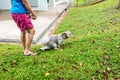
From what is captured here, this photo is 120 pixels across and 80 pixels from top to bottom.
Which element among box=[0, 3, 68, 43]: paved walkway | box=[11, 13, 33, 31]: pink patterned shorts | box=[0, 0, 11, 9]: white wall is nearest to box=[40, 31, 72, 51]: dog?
box=[11, 13, 33, 31]: pink patterned shorts

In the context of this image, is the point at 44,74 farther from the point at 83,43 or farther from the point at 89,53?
the point at 83,43

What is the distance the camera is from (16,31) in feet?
30.1

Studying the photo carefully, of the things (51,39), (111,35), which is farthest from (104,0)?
(51,39)

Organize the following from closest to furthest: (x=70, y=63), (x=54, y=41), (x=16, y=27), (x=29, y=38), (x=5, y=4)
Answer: (x=70, y=63) < (x=29, y=38) < (x=54, y=41) < (x=16, y=27) < (x=5, y=4)

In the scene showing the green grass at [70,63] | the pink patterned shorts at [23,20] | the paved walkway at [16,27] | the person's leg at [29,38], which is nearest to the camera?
the green grass at [70,63]

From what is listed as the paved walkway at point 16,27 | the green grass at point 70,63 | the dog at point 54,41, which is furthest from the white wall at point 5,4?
the dog at point 54,41

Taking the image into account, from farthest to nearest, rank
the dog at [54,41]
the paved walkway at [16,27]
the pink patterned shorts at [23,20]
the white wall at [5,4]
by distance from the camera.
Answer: the white wall at [5,4] < the paved walkway at [16,27] < the dog at [54,41] < the pink patterned shorts at [23,20]

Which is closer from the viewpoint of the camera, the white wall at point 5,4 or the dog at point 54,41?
the dog at point 54,41

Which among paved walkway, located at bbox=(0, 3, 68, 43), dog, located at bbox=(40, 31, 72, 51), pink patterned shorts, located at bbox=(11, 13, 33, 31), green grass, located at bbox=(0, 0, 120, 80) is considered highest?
pink patterned shorts, located at bbox=(11, 13, 33, 31)

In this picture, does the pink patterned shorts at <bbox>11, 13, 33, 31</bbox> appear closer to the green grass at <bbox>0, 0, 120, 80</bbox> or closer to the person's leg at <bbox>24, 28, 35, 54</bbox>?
the person's leg at <bbox>24, 28, 35, 54</bbox>

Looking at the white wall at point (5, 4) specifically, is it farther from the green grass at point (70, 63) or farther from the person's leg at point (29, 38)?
the person's leg at point (29, 38)

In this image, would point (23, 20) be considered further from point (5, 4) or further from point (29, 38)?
point (5, 4)

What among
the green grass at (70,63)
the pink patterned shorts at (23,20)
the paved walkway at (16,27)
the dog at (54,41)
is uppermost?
the pink patterned shorts at (23,20)

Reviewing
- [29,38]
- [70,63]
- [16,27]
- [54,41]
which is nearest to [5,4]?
[16,27]
